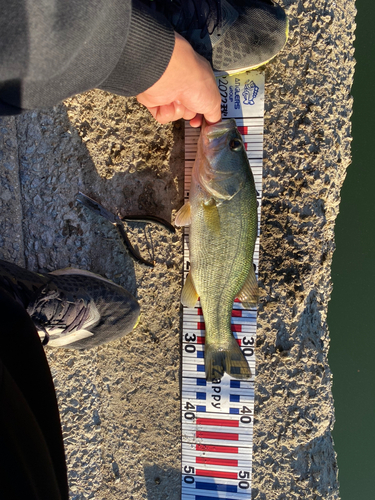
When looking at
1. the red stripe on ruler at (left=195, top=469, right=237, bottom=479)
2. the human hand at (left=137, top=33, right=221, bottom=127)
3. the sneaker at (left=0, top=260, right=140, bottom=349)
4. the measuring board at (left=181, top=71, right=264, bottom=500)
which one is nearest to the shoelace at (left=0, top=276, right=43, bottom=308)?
the sneaker at (left=0, top=260, right=140, bottom=349)

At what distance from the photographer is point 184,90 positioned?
1854 mm

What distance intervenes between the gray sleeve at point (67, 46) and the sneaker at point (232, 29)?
2.18ft

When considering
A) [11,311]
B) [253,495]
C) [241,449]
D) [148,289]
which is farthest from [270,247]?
[253,495]

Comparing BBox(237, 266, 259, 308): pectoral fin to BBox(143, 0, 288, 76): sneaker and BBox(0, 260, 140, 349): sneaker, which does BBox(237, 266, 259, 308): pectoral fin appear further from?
BBox(143, 0, 288, 76): sneaker

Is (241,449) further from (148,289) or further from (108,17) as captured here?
(108,17)

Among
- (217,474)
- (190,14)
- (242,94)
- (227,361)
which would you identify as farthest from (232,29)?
(217,474)

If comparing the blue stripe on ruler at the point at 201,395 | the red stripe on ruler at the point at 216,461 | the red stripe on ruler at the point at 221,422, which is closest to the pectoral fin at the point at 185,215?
the blue stripe on ruler at the point at 201,395

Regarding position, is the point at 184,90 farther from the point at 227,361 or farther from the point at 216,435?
the point at 216,435

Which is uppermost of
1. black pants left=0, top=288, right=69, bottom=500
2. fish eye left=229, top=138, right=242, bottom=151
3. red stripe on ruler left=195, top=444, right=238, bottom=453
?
fish eye left=229, top=138, right=242, bottom=151

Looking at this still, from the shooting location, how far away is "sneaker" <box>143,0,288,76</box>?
84.6 inches

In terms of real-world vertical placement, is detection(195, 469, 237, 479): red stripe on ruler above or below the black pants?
below

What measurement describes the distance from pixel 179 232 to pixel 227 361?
1.06 m

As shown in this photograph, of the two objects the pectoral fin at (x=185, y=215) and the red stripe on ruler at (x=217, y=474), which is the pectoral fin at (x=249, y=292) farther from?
the red stripe on ruler at (x=217, y=474)

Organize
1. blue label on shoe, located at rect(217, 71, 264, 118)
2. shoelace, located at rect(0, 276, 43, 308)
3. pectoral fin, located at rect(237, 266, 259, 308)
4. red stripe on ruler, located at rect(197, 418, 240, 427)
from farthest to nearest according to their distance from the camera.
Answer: red stripe on ruler, located at rect(197, 418, 240, 427)
blue label on shoe, located at rect(217, 71, 264, 118)
pectoral fin, located at rect(237, 266, 259, 308)
shoelace, located at rect(0, 276, 43, 308)
